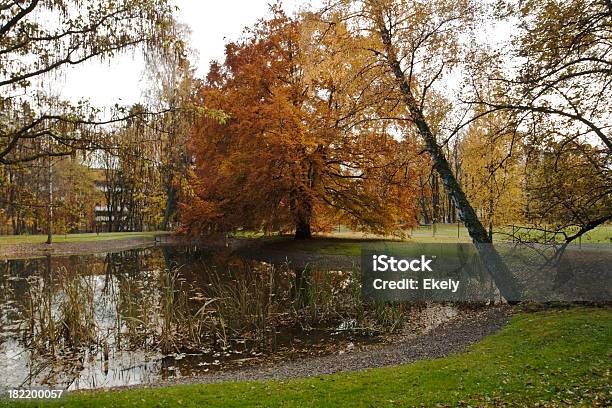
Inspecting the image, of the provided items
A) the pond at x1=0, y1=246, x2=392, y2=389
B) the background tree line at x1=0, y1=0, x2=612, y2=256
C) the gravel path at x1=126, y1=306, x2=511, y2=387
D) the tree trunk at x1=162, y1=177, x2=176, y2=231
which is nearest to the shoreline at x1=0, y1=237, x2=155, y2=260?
the tree trunk at x1=162, y1=177, x2=176, y2=231

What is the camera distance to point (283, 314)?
38.4 feet

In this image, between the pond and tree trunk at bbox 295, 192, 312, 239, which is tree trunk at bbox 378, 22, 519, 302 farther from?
tree trunk at bbox 295, 192, 312, 239

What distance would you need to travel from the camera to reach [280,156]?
23.3 meters

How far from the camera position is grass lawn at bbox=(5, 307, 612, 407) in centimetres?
578

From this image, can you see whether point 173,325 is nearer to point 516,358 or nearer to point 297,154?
point 516,358

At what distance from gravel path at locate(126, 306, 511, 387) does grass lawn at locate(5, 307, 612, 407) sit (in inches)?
26.7

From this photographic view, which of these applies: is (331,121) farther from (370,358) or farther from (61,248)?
(61,248)

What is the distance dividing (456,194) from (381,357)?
582cm

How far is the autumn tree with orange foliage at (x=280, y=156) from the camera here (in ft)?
75.9

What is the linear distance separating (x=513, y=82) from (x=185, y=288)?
38.3ft

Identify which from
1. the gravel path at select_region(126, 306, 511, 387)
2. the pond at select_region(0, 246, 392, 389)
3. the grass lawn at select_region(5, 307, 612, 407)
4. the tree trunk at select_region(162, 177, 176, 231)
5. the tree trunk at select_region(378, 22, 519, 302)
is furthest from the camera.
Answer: the tree trunk at select_region(162, 177, 176, 231)

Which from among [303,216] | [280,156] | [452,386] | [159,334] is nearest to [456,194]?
[452,386]

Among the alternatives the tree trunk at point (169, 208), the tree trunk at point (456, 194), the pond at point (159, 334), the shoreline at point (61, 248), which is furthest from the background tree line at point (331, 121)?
the tree trunk at point (169, 208)

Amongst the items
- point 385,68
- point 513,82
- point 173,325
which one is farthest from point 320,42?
point 173,325
